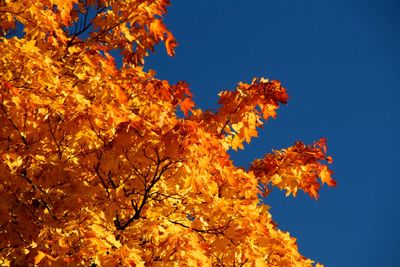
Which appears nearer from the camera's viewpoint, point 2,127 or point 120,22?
point 2,127

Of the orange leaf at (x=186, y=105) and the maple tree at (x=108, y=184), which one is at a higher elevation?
the orange leaf at (x=186, y=105)

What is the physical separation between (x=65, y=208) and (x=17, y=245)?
0.78 m

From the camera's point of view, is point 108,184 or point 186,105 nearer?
point 108,184

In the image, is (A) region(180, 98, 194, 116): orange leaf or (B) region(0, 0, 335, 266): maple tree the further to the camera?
(A) region(180, 98, 194, 116): orange leaf

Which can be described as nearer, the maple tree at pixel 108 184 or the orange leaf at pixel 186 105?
the maple tree at pixel 108 184

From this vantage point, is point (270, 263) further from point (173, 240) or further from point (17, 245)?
point (17, 245)

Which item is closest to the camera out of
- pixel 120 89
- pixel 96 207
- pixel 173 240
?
pixel 173 240

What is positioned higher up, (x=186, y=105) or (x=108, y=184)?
(x=186, y=105)

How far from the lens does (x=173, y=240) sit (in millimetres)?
4246

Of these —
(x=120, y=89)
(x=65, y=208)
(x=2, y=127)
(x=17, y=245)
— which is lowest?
(x=17, y=245)

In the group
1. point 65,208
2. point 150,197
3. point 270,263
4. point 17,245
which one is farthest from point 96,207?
point 270,263

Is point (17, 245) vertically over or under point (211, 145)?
under

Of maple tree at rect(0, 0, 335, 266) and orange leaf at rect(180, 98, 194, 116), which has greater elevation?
orange leaf at rect(180, 98, 194, 116)

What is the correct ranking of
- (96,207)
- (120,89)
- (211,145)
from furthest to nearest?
(120,89) → (96,207) → (211,145)
